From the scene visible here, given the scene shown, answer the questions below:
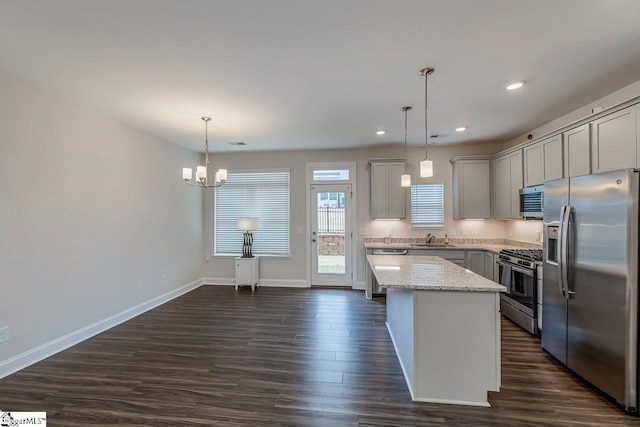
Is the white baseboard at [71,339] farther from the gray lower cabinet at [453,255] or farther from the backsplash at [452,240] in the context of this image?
the gray lower cabinet at [453,255]

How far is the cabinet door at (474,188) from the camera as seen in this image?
16.2ft

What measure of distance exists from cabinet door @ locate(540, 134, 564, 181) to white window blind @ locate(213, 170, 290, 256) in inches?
164

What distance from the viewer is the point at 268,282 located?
580cm

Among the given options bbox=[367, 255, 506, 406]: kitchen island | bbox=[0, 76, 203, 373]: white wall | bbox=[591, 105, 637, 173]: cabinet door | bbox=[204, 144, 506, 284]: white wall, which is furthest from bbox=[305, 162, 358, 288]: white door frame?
bbox=[591, 105, 637, 173]: cabinet door

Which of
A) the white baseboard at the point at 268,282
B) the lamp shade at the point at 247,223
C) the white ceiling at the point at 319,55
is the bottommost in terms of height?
the white baseboard at the point at 268,282

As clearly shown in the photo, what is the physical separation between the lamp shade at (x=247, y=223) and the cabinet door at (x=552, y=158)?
15.2 feet

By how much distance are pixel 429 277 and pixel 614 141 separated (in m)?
2.14

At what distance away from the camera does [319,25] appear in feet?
6.37

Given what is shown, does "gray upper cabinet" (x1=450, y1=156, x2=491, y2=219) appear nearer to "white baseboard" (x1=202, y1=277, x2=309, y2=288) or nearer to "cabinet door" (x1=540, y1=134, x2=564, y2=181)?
"cabinet door" (x1=540, y1=134, x2=564, y2=181)

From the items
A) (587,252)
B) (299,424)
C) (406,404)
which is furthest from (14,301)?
(587,252)

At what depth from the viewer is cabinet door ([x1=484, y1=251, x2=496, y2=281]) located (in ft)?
14.2

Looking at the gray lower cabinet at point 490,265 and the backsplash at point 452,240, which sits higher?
the backsplash at point 452,240

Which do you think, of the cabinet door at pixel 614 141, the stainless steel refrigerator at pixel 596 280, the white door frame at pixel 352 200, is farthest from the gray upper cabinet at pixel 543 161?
the white door frame at pixel 352 200

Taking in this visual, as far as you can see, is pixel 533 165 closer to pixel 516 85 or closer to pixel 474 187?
pixel 474 187
